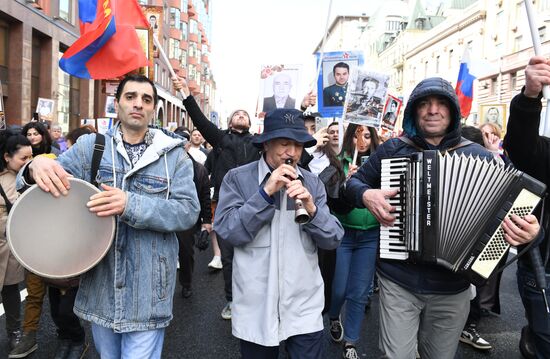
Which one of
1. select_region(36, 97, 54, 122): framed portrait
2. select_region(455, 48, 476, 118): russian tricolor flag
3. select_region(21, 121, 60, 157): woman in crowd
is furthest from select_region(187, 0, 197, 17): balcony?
select_region(21, 121, 60, 157): woman in crowd

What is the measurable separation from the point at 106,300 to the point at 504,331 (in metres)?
3.98

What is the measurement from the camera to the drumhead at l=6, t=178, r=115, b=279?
2.14m

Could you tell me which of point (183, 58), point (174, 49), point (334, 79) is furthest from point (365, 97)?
point (183, 58)

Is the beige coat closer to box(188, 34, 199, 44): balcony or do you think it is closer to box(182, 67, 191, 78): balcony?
box(182, 67, 191, 78): balcony

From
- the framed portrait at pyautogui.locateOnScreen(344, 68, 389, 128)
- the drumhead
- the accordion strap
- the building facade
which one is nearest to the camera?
the drumhead

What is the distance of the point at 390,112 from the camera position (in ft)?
18.9

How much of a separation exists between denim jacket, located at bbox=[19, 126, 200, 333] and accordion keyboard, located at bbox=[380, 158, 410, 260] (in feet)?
3.72

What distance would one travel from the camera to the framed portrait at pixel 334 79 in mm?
5598

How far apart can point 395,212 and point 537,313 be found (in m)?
1.03

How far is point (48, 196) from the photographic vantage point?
7.15ft

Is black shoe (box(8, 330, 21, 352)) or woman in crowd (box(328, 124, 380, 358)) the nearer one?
black shoe (box(8, 330, 21, 352))

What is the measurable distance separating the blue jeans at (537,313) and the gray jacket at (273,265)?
122cm

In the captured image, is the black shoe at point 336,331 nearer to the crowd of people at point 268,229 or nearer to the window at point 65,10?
the crowd of people at point 268,229

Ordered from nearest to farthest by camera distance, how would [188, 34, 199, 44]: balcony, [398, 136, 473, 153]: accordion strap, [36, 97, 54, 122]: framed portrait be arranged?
[398, 136, 473, 153]: accordion strap → [36, 97, 54, 122]: framed portrait → [188, 34, 199, 44]: balcony
